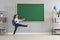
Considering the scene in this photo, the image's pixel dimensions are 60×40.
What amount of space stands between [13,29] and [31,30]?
0.90m

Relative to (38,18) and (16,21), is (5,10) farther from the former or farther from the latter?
(38,18)

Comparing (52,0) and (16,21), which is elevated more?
(52,0)

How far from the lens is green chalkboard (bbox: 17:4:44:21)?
8.83 m

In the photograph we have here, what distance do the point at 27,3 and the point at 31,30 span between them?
136 centimetres

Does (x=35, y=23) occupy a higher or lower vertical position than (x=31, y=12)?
A: lower

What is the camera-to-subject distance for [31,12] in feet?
29.1

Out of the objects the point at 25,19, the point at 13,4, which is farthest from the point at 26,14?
the point at 13,4

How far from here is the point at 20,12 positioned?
8.83 meters

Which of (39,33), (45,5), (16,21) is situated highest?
(45,5)

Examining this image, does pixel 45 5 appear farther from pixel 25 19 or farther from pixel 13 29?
pixel 13 29

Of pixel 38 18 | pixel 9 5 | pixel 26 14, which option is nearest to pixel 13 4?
pixel 9 5

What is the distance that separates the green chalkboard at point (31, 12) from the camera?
8828mm

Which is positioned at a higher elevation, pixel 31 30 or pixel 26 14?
pixel 26 14

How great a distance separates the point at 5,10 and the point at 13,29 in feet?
3.37
